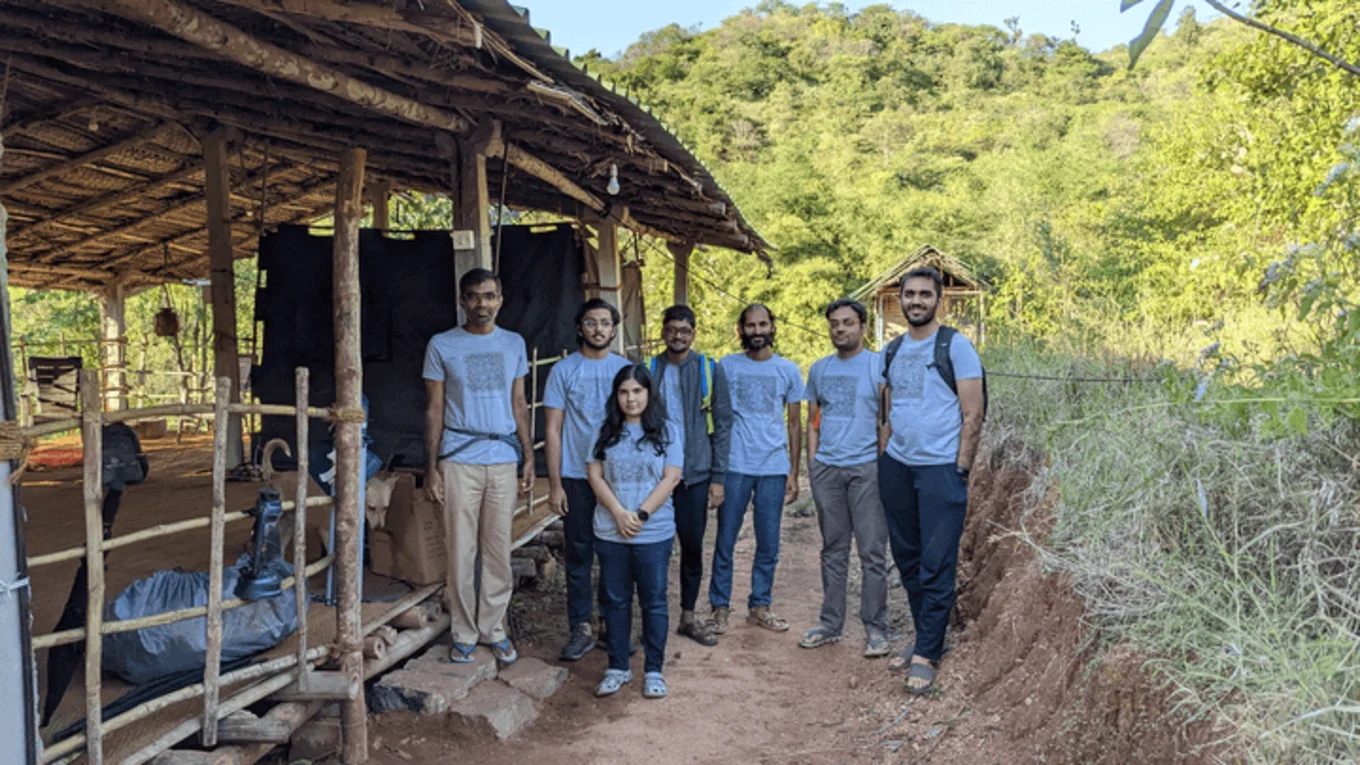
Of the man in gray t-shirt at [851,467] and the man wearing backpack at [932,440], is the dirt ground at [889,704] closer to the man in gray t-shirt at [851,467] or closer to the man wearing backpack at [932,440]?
the man wearing backpack at [932,440]

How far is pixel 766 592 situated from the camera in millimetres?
5605

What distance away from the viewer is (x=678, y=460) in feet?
14.9

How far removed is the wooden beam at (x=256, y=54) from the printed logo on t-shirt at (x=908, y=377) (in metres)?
2.79

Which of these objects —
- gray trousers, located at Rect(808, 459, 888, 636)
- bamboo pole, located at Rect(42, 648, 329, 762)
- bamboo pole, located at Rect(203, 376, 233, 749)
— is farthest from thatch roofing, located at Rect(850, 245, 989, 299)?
bamboo pole, located at Rect(203, 376, 233, 749)

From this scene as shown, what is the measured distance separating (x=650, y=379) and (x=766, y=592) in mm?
1787

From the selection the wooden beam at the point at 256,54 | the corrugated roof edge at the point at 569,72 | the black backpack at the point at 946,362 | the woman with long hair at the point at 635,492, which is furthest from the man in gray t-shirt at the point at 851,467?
the wooden beam at the point at 256,54

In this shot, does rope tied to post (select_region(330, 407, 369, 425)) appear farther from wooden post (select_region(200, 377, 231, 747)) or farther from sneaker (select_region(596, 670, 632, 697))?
sneaker (select_region(596, 670, 632, 697))

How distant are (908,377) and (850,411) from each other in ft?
2.13

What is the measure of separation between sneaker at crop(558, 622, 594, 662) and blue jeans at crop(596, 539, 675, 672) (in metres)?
0.46

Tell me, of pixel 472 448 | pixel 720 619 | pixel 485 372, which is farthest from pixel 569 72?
pixel 720 619

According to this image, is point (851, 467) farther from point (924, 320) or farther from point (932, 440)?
point (924, 320)

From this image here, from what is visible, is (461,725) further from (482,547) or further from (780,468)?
(780,468)

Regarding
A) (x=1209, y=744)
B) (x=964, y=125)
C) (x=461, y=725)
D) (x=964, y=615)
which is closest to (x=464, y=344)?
(x=461, y=725)

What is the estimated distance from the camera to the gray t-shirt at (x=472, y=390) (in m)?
4.46
